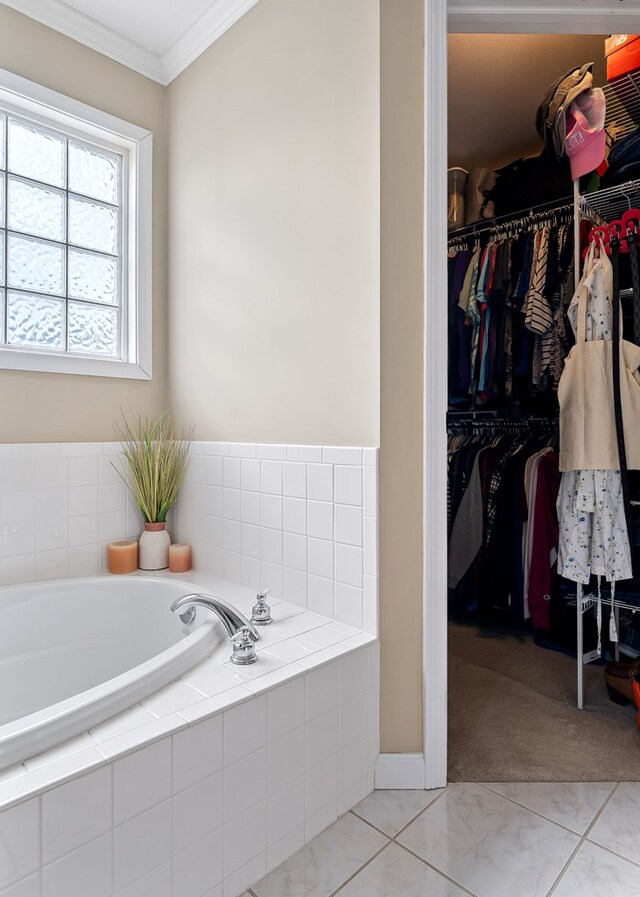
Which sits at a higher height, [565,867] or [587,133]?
[587,133]

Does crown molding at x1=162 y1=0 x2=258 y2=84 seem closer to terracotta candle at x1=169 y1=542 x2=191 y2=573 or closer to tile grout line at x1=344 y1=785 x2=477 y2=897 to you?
terracotta candle at x1=169 y1=542 x2=191 y2=573

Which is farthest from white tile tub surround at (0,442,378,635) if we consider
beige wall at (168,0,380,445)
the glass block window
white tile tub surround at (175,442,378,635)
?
the glass block window

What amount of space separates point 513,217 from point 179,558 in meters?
2.42

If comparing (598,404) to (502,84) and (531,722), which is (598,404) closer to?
(531,722)

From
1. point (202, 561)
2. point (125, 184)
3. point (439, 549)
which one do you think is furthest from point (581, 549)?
point (125, 184)

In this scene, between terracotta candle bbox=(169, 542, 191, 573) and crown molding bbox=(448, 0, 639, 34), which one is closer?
crown molding bbox=(448, 0, 639, 34)

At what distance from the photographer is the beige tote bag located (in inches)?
73.1

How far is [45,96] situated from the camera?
201 centimetres

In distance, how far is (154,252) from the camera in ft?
7.86

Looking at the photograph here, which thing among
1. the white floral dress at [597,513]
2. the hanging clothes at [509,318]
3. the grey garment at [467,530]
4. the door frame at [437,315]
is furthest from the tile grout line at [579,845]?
the hanging clothes at [509,318]

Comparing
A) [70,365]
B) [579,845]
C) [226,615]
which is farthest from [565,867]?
[70,365]

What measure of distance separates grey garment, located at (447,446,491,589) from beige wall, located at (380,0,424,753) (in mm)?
1279

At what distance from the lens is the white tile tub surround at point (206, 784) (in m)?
0.88

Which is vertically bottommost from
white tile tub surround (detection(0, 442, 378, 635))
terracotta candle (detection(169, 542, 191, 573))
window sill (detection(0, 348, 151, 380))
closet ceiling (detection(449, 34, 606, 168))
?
terracotta candle (detection(169, 542, 191, 573))
